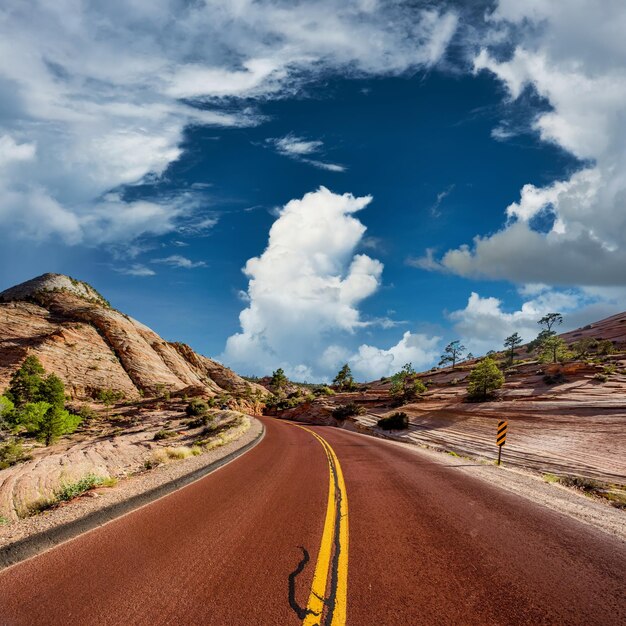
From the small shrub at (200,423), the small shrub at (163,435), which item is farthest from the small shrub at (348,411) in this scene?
the small shrub at (163,435)

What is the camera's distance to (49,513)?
20.6 feet

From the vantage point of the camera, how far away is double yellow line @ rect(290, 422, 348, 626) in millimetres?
3304

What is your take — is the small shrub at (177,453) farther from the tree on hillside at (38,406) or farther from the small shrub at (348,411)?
the small shrub at (348,411)

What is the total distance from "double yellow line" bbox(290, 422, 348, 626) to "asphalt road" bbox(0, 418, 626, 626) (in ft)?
0.07

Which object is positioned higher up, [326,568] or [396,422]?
[326,568]

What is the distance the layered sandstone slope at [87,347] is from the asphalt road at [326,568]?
60279 mm

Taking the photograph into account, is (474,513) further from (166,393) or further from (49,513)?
(166,393)

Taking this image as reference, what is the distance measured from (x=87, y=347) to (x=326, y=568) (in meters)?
76.6

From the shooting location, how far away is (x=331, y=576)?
4.09 meters

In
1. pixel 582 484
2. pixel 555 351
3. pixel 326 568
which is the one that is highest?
pixel 555 351

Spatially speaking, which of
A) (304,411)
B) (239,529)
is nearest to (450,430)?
(239,529)

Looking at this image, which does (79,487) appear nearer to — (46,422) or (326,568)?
(326,568)

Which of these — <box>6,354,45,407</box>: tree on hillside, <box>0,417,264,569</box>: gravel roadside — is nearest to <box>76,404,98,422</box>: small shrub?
<box>6,354,45,407</box>: tree on hillside

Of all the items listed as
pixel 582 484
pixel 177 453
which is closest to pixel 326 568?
pixel 177 453
